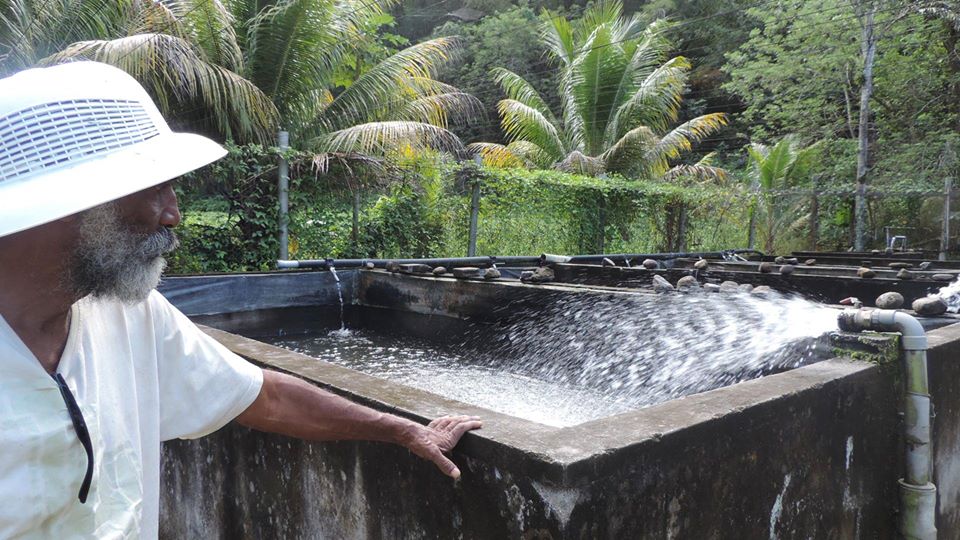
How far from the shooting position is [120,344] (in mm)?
1624

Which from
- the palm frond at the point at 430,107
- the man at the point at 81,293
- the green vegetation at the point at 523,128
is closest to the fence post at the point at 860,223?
the green vegetation at the point at 523,128

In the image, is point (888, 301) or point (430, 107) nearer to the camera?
point (888, 301)

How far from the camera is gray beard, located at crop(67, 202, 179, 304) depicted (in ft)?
4.65

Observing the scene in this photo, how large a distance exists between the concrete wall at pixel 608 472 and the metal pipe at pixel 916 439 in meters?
0.07

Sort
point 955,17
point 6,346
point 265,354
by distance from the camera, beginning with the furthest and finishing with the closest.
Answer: point 955,17
point 265,354
point 6,346

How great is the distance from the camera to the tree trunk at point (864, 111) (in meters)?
14.5

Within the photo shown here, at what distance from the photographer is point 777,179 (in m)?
18.0

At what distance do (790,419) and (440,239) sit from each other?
8014 millimetres

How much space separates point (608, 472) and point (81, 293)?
1.20 m

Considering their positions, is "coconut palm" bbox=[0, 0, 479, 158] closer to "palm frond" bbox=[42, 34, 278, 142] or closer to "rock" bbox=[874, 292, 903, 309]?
"palm frond" bbox=[42, 34, 278, 142]

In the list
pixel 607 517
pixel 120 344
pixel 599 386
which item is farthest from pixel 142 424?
pixel 599 386

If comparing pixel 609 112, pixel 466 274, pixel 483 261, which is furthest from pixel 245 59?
pixel 609 112

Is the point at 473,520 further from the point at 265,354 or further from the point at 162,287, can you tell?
the point at 162,287

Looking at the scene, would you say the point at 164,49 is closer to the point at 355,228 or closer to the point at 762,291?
the point at 355,228
